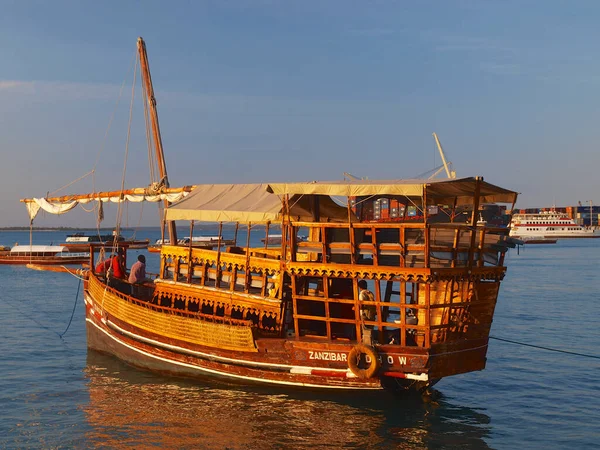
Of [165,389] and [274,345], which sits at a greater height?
[274,345]

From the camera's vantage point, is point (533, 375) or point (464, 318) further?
point (533, 375)

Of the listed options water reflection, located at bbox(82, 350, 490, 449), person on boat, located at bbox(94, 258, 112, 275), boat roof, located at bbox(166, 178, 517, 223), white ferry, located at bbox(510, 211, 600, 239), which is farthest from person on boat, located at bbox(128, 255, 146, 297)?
white ferry, located at bbox(510, 211, 600, 239)

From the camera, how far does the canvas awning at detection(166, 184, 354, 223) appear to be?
14.9 meters

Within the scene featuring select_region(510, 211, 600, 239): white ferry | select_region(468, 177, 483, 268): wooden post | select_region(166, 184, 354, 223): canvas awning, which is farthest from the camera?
select_region(510, 211, 600, 239): white ferry

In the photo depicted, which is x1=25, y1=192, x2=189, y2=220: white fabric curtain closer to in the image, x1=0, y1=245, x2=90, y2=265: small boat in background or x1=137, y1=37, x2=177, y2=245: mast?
x1=137, y1=37, x2=177, y2=245: mast

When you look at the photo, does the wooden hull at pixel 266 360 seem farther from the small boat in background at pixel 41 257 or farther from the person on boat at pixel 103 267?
the small boat in background at pixel 41 257

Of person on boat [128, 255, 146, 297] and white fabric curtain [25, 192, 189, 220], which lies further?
white fabric curtain [25, 192, 189, 220]

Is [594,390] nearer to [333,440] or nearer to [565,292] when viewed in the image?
[333,440]

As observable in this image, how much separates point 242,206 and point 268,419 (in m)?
4.96

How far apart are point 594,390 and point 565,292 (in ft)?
88.0

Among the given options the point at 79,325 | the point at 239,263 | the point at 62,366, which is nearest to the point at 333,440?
the point at 239,263

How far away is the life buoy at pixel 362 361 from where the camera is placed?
13.1 m

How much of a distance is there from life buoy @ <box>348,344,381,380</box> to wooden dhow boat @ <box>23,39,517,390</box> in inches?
0.8

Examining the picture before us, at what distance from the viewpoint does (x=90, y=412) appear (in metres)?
14.7
